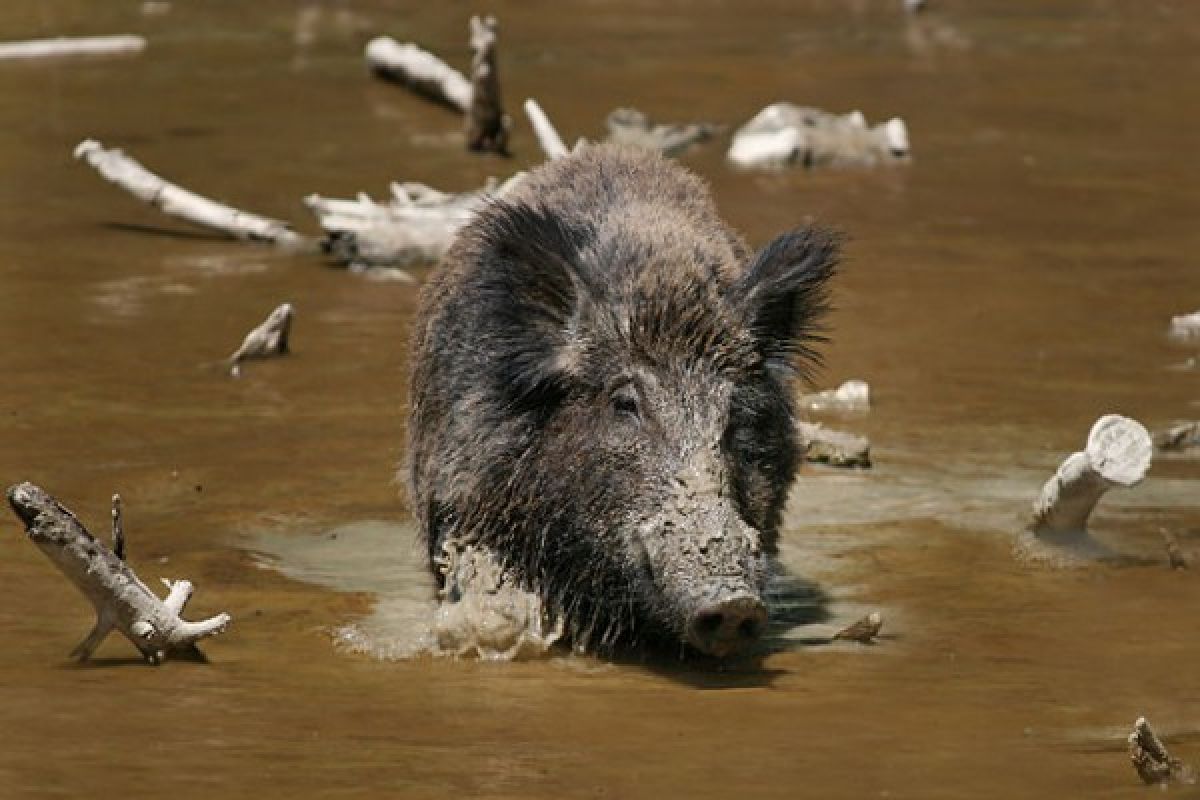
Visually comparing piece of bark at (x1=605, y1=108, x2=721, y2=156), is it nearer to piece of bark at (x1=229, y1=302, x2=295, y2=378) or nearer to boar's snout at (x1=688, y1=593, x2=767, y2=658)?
piece of bark at (x1=229, y1=302, x2=295, y2=378)

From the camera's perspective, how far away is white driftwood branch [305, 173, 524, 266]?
17062 mm

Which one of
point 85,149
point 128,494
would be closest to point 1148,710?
point 128,494

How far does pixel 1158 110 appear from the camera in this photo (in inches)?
933

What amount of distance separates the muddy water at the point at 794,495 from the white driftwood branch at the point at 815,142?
404 mm

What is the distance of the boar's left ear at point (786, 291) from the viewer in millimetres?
10000

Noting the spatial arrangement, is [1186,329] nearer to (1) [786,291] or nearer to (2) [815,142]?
(2) [815,142]

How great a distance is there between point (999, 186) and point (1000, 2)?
37.7ft

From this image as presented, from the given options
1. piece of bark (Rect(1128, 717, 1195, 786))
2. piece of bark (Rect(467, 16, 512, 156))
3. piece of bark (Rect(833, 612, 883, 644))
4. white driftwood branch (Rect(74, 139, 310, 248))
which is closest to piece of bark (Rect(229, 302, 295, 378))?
white driftwood branch (Rect(74, 139, 310, 248))

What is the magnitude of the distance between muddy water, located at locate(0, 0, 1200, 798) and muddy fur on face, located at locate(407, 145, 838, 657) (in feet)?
1.29

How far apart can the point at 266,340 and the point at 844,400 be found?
125 inches

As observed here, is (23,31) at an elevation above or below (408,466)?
below

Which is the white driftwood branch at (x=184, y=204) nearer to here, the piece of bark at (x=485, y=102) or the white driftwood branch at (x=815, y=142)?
the piece of bark at (x=485, y=102)

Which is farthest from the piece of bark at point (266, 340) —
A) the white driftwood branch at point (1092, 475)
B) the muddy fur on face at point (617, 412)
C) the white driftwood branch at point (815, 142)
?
the white driftwood branch at point (815, 142)

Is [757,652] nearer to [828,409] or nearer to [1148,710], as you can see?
[1148,710]
